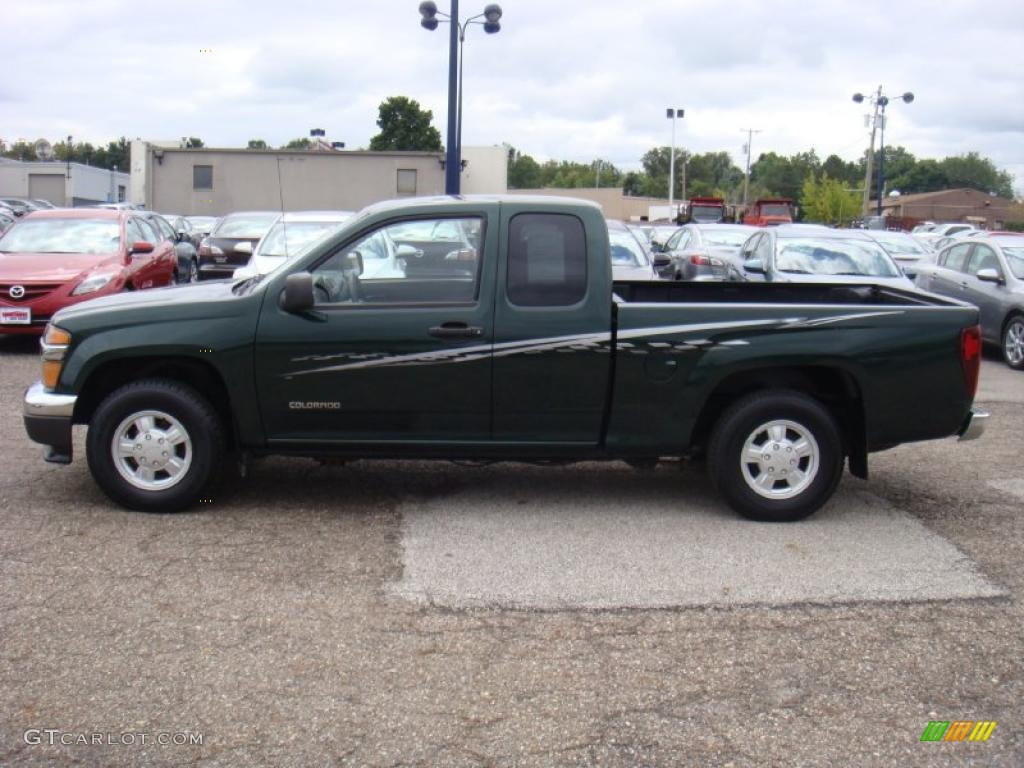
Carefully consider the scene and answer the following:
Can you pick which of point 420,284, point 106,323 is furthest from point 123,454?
point 420,284

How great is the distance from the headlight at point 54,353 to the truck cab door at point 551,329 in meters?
2.45

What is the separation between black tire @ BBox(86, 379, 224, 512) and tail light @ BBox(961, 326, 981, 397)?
4.21 meters

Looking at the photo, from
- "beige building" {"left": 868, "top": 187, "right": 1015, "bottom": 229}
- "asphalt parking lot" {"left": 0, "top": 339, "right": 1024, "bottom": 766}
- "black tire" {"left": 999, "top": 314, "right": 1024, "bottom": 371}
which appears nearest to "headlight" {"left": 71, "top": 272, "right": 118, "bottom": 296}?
"asphalt parking lot" {"left": 0, "top": 339, "right": 1024, "bottom": 766}

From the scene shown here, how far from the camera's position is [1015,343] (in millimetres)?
13617

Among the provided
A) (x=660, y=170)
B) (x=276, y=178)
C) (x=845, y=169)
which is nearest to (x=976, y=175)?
(x=845, y=169)

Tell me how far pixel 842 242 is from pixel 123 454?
10633mm

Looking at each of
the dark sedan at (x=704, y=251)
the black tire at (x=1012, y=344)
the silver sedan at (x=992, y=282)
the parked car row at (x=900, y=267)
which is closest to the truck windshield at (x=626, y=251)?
the parked car row at (x=900, y=267)

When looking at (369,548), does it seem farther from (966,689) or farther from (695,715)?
(966,689)

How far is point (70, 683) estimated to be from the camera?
166 inches

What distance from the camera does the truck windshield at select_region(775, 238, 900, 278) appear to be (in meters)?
13.8

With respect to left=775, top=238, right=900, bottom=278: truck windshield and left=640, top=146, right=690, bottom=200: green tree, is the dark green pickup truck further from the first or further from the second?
left=640, top=146, right=690, bottom=200: green tree

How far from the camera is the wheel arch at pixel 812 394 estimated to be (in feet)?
21.0

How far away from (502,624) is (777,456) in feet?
7.26

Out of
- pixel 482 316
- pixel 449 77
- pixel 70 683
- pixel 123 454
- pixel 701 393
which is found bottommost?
pixel 70 683
